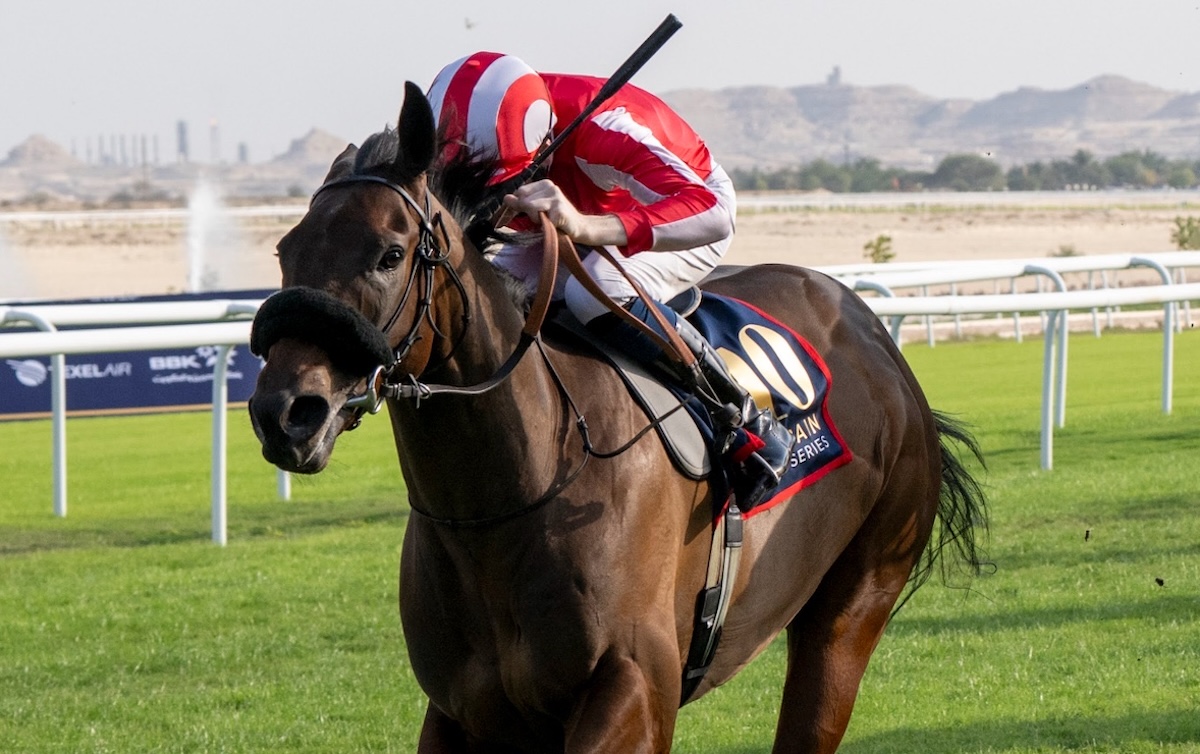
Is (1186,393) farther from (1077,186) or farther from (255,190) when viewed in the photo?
(255,190)

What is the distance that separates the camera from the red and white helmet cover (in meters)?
2.90

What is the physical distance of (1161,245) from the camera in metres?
41.1

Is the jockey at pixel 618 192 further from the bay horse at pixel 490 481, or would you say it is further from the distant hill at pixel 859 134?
the distant hill at pixel 859 134

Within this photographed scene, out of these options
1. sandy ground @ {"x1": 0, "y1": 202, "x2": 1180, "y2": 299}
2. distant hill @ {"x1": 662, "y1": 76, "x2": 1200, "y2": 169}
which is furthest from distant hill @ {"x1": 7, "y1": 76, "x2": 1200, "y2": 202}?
sandy ground @ {"x1": 0, "y1": 202, "x2": 1180, "y2": 299}

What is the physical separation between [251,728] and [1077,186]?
8545 cm

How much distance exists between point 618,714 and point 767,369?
1.07 metres

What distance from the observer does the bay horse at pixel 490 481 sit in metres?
2.36

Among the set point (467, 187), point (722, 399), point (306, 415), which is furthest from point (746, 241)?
point (306, 415)

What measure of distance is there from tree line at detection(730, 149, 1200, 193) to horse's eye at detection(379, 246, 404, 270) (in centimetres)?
8493

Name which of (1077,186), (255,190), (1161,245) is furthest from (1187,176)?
(255,190)

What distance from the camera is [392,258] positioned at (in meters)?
2.46

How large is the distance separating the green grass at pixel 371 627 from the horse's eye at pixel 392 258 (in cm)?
213

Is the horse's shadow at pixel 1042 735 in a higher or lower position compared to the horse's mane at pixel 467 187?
lower

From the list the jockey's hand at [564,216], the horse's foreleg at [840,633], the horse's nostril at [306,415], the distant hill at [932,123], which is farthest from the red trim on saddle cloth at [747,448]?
the distant hill at [932,123]
